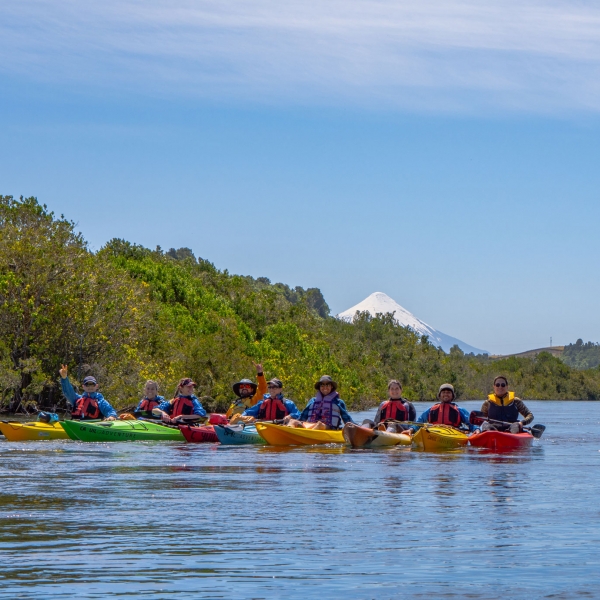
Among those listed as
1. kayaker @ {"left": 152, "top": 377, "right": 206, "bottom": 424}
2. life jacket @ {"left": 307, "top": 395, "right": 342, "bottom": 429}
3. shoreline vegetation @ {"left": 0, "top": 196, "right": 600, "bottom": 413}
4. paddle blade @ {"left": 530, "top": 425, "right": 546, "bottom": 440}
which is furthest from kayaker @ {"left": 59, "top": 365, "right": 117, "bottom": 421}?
shoreline vegetation @ {"left": 0, "top": 196, "right": 600, "bottom": 413}

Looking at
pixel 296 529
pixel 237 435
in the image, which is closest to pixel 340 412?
pixel 237 435

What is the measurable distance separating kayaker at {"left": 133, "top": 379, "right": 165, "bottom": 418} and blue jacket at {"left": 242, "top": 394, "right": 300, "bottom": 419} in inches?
77.6

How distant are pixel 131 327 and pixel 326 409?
1699 centimetres

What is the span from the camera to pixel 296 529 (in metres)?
10.8

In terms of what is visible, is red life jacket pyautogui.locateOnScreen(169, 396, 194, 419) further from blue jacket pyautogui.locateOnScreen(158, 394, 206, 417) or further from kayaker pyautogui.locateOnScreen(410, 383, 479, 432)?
kayaker pyautogui.locateOnScreen(410, 383, 479, 432)

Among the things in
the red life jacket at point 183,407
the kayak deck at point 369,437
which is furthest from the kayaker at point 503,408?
the red life jacket at point 183,407

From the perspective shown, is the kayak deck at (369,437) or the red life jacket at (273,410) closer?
the kayak deck at (369,437)

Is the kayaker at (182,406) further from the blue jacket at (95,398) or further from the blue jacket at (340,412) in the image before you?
the blue jacket at (340,412)

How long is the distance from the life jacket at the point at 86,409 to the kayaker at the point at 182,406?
51.8 inches

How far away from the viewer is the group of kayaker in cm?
2255

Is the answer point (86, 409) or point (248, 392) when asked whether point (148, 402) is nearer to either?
point (86, 409)

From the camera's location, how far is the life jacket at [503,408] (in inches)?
896

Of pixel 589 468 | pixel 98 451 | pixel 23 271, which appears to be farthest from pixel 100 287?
pixel 589 468

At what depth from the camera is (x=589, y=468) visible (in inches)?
725
